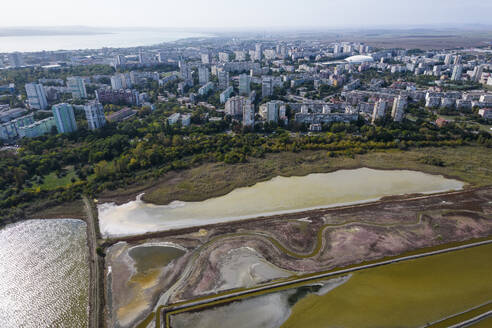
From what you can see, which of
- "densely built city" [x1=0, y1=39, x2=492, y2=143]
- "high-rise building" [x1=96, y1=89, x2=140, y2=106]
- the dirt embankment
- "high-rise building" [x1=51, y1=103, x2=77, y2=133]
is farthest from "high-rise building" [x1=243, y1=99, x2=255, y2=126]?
"high-rise building" [x1=96, y1=89, x2=140, y2=106]

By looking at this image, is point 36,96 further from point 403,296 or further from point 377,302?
point 403,296

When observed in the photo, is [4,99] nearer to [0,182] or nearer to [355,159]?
[0,182]

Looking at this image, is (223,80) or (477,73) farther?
(477,73)

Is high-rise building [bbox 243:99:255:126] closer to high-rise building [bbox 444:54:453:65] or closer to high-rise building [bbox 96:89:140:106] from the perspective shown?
high-rise building [bbox 96:89:140:106]

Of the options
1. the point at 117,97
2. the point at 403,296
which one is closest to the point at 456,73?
the point at 403,296

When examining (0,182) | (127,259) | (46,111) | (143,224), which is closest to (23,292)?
(127,259)

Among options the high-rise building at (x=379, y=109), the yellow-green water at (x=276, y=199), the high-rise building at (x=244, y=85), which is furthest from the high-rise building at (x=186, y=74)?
the yellow-green water at (x=276, y=199)
